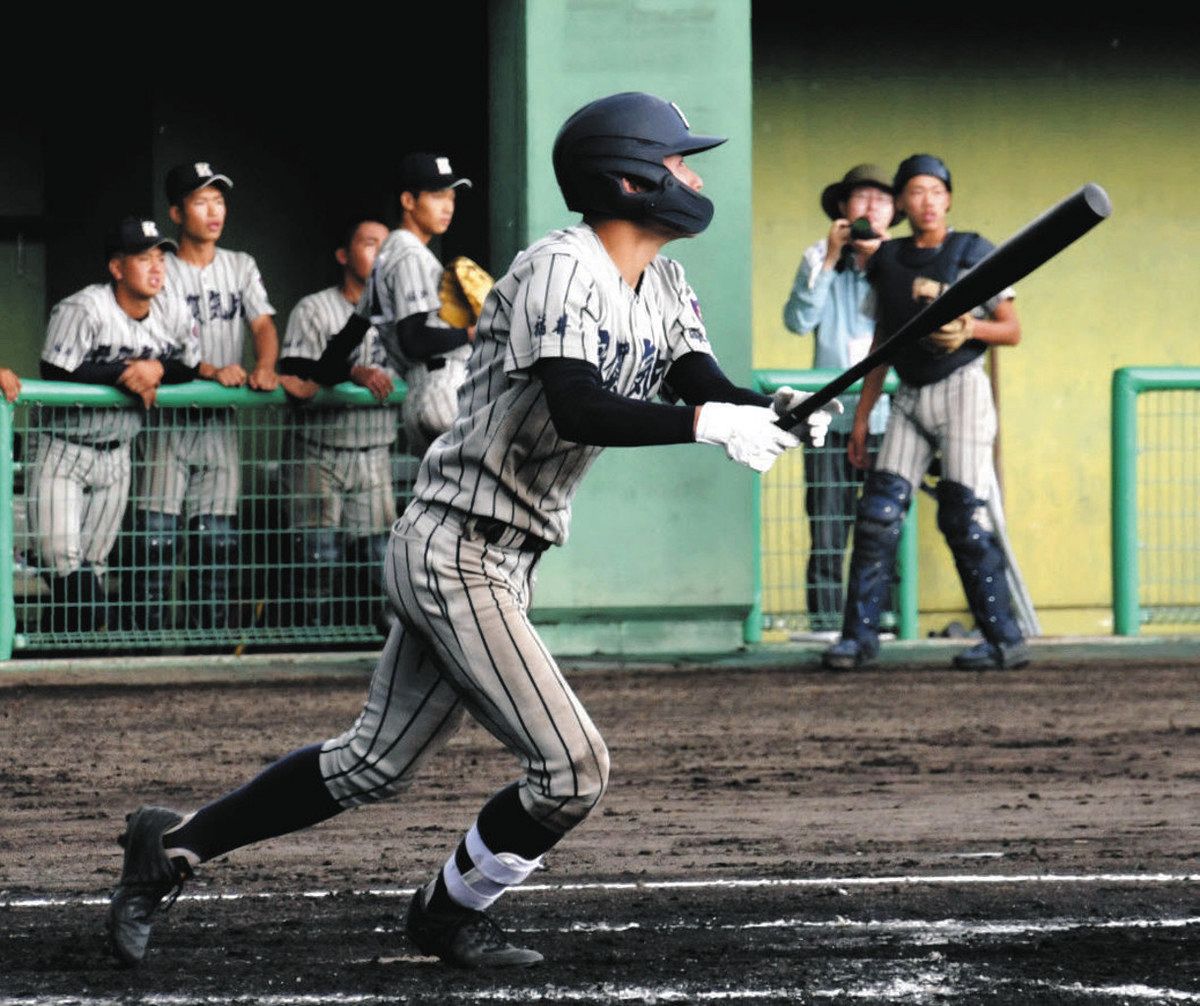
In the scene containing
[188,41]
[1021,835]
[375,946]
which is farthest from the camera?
[188,41]

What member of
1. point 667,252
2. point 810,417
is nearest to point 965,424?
point 667,252

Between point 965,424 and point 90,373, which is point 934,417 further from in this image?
point 90,373

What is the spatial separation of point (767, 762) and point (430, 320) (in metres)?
2.58

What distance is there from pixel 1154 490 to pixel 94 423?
4855mm

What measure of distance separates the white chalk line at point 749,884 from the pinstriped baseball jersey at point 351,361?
14.9 feet

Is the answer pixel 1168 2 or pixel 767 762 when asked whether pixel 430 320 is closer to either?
pixel 767 762

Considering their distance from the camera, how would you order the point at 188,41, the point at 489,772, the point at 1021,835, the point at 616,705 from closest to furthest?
the point at 1021,835
the point at 489,772
the point at 616,705
the point at 188,41

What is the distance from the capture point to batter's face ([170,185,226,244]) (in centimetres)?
1013

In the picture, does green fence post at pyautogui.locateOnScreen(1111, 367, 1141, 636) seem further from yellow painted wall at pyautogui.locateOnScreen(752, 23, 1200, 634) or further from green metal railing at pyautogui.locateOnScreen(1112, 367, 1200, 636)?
yellow painted wall at pyautogui.locateOnScreen(752, 23, 1200, 634)

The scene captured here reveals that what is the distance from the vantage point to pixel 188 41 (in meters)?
12.5

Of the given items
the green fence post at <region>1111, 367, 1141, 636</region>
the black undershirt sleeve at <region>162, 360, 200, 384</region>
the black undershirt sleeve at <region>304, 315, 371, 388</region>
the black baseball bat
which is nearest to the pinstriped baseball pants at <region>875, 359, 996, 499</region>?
the green fence post at <region>1111, 367, 1141, 636</region>

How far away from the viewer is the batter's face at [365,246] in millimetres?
10375

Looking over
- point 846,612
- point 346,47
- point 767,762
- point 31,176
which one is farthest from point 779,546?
point 31,176

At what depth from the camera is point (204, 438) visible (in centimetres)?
1002
